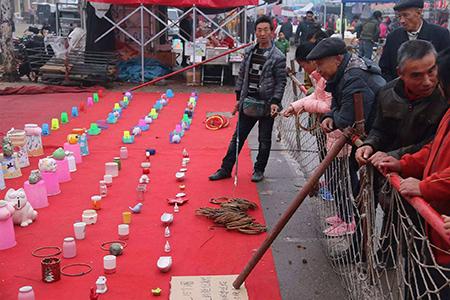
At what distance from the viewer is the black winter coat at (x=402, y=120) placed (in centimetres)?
313

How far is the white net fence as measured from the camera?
106 inches

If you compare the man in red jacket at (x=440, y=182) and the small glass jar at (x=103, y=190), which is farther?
the small glass jar at (x=103, y=190)

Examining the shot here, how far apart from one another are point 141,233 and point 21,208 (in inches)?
44.7

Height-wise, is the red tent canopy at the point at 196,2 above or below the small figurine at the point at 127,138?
above

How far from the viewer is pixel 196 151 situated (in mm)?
7922

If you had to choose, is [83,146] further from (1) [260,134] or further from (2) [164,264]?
(2) [164,264]

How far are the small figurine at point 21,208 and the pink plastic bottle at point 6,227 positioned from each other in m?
0.26

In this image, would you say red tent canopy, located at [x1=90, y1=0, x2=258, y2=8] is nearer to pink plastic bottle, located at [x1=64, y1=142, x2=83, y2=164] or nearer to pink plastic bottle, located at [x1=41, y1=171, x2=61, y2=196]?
pink plastic bottle, located at [x1=64, y1=142, x2=83, y2=164]

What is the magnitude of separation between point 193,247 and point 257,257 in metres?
1.05

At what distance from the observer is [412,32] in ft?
17.5

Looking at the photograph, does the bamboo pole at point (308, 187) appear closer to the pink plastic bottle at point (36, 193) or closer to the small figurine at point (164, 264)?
the small figurine at point (164, 264)

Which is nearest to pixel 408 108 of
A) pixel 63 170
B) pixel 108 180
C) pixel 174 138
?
pixel 108 180

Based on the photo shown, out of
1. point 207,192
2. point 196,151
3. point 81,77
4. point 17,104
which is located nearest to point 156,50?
point 81,77

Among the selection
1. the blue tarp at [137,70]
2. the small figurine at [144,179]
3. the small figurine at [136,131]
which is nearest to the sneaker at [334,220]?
the small figurine at [144,179]
